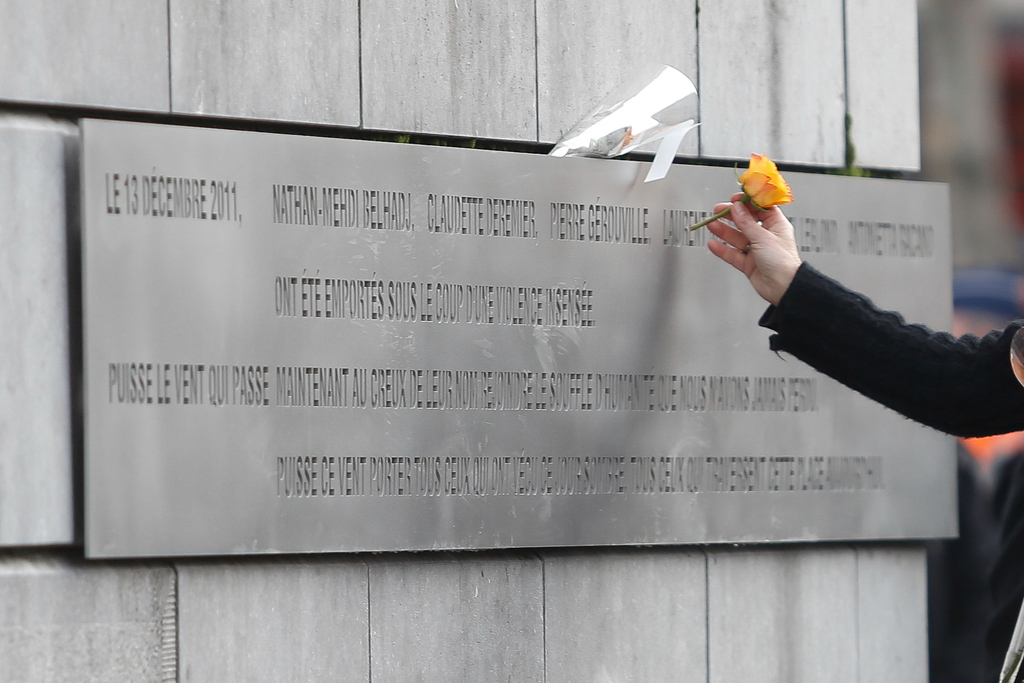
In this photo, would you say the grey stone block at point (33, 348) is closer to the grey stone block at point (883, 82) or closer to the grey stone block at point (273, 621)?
the grey stone block at point (273, 621)

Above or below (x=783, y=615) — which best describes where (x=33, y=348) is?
above

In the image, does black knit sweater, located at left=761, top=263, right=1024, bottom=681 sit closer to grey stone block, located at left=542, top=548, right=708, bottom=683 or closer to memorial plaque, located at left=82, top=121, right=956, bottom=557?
memorial plaque, located at left=82, top=121, right=956, bottom=557

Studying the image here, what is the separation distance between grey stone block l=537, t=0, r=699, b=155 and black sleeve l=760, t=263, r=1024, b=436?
2.81 ft

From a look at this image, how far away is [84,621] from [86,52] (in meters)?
1.39

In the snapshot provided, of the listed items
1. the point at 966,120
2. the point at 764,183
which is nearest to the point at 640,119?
the point at 764,183

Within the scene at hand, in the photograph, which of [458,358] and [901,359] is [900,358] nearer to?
[901,359]

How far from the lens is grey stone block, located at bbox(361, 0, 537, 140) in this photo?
356 cm

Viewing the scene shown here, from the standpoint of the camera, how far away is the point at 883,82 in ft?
14.0

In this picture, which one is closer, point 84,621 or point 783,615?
point 84,621

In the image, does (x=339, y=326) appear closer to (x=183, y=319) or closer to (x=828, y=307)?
(x=183, y=319)

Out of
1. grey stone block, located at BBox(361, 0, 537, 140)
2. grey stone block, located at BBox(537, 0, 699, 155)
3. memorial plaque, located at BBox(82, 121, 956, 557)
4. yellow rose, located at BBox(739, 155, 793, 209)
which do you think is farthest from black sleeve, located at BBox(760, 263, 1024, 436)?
grey stone block, located at BBox(361, 0, 537, 140)

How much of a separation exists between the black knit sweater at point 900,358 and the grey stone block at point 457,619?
1008 mm

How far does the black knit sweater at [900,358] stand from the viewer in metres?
3.12

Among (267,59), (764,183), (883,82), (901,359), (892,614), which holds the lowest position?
(892,614)
